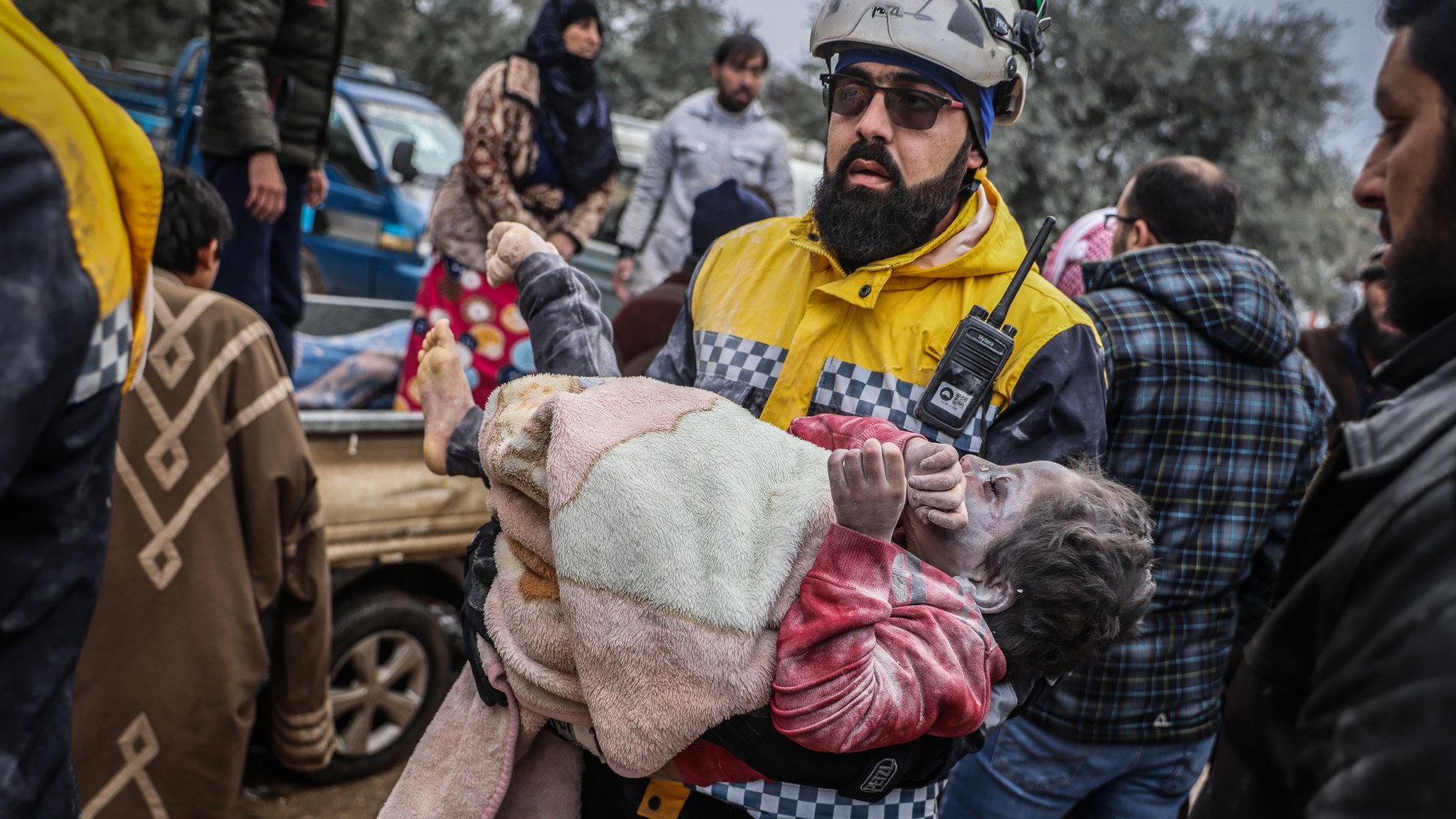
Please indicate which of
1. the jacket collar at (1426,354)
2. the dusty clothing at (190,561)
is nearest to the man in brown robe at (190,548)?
the dusty clothing at (190,561)

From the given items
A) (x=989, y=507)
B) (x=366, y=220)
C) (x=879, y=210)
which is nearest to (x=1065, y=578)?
(x=989, y=507)

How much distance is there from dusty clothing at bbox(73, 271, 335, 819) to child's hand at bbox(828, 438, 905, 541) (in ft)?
7.53

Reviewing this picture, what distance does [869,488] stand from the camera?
5.35 ft

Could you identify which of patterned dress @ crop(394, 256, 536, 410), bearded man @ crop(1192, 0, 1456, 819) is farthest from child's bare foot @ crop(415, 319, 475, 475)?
patterned dress @ crop(394, 256, 536, 410)

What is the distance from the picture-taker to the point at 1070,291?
14.6ft

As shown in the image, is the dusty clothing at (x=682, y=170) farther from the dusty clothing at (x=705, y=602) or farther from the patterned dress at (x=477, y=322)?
the dusty clothing at (x=705, y=602)

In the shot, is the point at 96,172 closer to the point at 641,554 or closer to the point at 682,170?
the point at 641,554

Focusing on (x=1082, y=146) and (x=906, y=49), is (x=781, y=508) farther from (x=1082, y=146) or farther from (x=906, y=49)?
(x=1082, y=146)

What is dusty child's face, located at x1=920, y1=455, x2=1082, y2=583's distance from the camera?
188 cm

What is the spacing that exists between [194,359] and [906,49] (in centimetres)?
224

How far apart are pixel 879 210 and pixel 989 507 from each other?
27.8 inches

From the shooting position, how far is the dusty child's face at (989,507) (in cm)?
188

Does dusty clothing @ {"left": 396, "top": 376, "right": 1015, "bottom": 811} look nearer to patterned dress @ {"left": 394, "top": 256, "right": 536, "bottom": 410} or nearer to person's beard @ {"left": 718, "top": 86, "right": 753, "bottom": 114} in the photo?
patterned dress @ {"left": 394, "top": 256, "right": 536, "bottom": 410}

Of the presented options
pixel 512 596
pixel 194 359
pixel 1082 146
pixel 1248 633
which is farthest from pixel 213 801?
pixel 1082 146
